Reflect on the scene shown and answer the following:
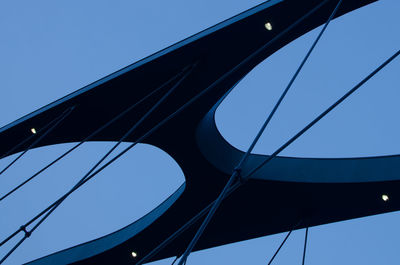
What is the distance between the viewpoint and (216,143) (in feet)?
39.9

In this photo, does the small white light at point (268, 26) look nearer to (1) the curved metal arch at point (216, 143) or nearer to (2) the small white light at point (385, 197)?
(1) the curved metal arch at point (216, 143)

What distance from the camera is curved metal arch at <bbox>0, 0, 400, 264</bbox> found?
29.6 ft

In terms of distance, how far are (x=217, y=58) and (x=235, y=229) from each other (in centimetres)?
507

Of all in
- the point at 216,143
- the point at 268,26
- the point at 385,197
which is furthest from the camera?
the point at 216,143

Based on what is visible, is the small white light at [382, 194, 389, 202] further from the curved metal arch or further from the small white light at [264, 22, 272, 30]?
the small white light at [264, 22, 272, 30]

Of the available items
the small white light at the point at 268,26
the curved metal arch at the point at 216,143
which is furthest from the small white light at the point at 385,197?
the small white light at the point at 268,26

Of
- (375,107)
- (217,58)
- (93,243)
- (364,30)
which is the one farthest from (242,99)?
(217,58)

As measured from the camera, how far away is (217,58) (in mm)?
9508

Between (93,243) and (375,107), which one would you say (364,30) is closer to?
(375,107)

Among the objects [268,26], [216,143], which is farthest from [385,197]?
[268,26]

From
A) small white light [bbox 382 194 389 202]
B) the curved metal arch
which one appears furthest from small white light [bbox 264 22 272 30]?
small white light [bbox 382 194 389 202]

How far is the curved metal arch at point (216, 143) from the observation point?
901 centimetres

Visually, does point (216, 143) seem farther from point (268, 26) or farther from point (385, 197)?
point (268, 26)

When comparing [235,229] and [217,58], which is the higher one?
[217,58]
